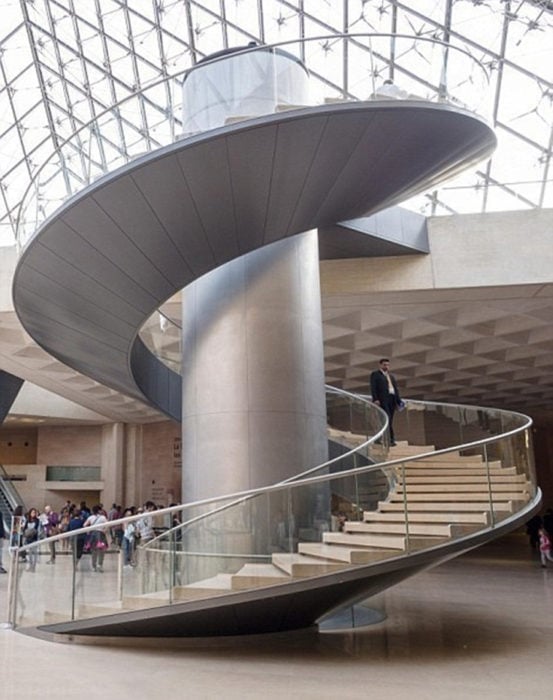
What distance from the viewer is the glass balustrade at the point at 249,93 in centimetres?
845

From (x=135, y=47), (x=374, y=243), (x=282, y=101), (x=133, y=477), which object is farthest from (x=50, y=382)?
(x=282, y=101)

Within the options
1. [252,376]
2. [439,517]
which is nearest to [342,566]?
[439,517]

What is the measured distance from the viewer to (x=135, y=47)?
2330 centimetres

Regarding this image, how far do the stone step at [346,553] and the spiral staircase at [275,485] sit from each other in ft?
0.06

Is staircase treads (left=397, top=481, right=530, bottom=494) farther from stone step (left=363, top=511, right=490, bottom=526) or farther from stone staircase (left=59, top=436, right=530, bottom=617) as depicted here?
stone step (left=363, top=511, right=490, bottom=526)

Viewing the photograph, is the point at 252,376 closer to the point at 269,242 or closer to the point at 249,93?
the point at 269,242

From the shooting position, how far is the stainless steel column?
938 cm

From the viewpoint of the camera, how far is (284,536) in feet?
23.4

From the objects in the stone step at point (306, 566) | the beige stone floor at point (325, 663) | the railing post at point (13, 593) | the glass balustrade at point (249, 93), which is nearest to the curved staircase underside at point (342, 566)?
the stone step at point (306, 566)

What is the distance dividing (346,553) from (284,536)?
0.74 m

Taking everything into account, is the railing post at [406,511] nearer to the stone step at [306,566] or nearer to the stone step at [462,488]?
the stone step at [462,488]

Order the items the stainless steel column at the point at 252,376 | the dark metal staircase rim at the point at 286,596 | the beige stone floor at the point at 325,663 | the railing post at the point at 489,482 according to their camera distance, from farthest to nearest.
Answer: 1. the stainless steel column at the point at 252,376
2. the railing post at the point at 489,482
3. the dark metal staircase rim at the point at 286,596
4. the beige stone floor at the point at 325,663

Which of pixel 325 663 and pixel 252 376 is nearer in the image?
pixel 325 663

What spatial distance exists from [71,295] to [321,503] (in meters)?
4.89
